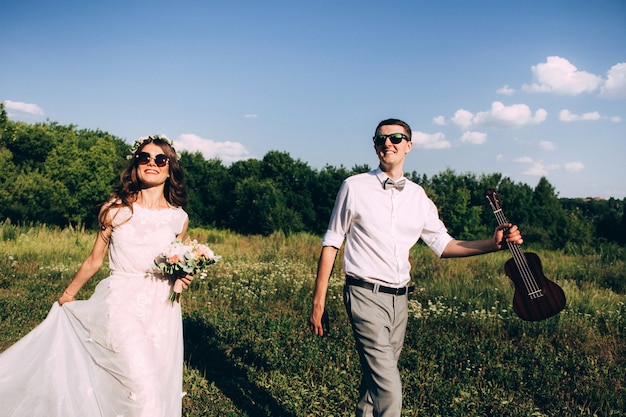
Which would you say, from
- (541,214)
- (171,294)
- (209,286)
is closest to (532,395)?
(171,294)

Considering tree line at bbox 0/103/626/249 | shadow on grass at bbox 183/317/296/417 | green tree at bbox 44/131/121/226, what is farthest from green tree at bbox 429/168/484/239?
shadow on grass at bbox 183/317/296/417

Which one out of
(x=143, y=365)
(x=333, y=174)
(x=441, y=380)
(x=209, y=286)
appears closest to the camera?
(x=143, y=365)

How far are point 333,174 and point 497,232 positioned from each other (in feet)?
102

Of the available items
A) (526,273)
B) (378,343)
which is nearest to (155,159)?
(378,343)

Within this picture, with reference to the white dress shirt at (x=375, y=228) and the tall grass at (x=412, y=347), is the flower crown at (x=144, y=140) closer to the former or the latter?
the white dress shirt at (x=375, y=228)

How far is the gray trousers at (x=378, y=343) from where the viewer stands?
362 centimetres

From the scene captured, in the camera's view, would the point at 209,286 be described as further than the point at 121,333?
Yes

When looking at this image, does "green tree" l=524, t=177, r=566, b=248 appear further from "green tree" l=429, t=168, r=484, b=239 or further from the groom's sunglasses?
the groom's sunglasses

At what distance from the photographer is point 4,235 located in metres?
18.2

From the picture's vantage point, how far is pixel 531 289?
3.86 meters

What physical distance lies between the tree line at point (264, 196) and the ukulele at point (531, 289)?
23.0 metres

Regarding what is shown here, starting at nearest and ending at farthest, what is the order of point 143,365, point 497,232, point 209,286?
point 143,365
point 497,232
point 209,286

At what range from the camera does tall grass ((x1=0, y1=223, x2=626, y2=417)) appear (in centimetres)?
550

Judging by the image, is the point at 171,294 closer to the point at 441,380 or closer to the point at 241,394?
the point at 241,394
